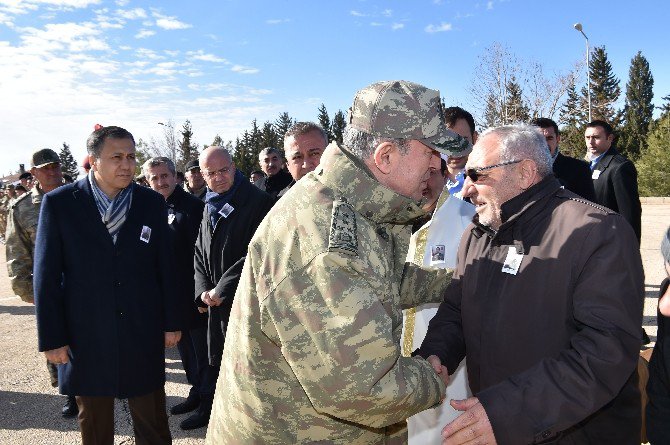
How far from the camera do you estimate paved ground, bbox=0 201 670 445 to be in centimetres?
473

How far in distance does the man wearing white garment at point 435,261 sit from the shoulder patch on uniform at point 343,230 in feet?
5.81

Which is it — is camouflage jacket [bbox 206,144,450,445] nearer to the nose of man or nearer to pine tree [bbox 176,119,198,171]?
the nose of man

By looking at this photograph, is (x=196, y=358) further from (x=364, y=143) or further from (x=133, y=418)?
(x=364, y=143)

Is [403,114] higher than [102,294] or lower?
higher

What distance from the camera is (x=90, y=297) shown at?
351 cm

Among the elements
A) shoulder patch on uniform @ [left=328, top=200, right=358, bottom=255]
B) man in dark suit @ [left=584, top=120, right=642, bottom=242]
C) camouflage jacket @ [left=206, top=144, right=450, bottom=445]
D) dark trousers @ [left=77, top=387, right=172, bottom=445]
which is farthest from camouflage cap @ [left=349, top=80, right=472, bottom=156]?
man in dark suit @ [left=584, top=120, right=642, bottom=242]

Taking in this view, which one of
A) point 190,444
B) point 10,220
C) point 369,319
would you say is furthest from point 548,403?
point 10,220

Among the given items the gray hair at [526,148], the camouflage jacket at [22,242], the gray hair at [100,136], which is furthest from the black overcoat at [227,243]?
the gray hair at [526,148]

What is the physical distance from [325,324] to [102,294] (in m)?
2.58

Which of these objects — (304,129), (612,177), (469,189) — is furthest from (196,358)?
(612,177)

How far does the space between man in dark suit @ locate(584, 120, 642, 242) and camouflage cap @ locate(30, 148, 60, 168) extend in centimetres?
679

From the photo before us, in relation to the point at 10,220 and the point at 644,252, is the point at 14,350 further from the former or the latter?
the point at 644,252

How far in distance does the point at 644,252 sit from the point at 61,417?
484 inches

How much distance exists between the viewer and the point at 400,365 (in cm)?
168
